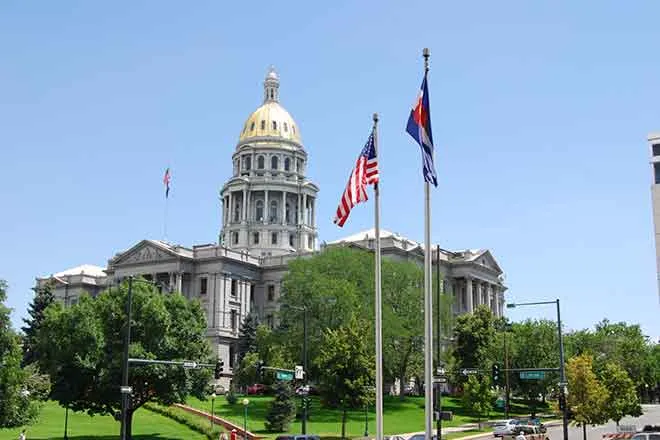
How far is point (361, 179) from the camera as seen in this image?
114 feet

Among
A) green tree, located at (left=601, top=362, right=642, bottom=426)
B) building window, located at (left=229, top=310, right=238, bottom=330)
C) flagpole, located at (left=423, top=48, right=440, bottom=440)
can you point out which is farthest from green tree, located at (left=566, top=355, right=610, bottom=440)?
building window, located at (left=229, top=310, right=238, bottom=330)

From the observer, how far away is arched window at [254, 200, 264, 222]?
166m

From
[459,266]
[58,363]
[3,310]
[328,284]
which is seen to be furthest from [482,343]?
[3,310]

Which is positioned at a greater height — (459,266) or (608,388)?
(459,266)

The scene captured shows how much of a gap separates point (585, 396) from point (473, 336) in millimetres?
41792

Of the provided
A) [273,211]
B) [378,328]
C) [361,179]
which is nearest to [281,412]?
[378,328]

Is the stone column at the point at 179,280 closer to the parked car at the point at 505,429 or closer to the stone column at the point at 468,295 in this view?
the stone column at the point at 468,295

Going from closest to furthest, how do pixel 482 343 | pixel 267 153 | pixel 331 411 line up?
pixel 331 411 < pixel 482 343 < pixel 267 153

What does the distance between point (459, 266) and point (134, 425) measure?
74.0 meters

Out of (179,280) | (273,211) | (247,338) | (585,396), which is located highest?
(273,211)

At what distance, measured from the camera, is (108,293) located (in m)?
72.9

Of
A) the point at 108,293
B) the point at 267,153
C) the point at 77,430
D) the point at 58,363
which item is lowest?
the point at 77,430

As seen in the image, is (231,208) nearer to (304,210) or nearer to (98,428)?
(304,210)

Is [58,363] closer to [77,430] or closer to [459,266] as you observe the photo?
[77,430]
